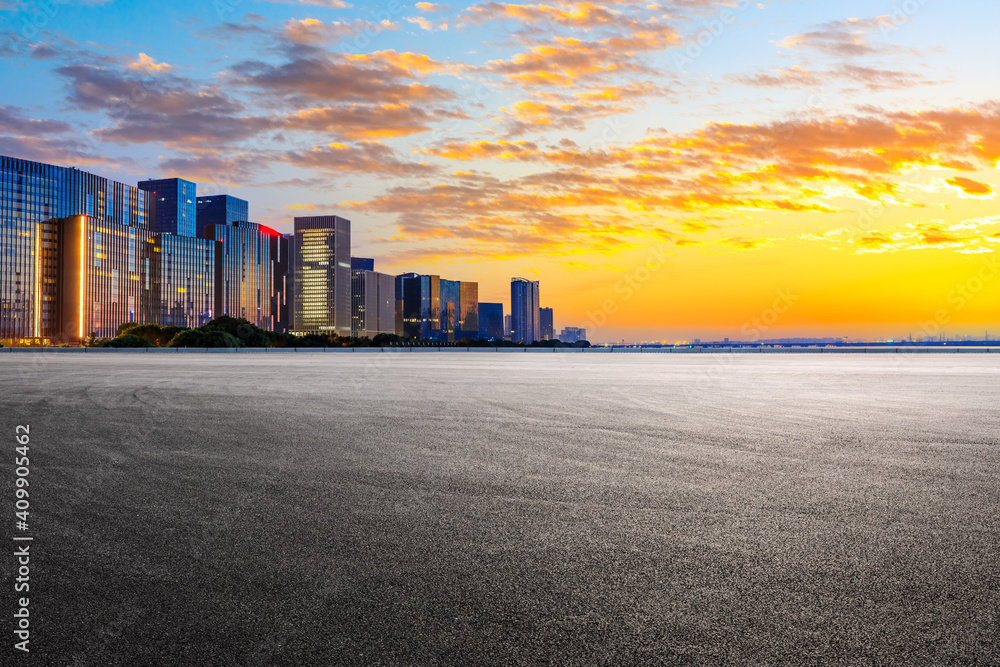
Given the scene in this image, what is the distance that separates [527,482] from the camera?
27.9 ft

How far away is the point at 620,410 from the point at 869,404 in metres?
6.25

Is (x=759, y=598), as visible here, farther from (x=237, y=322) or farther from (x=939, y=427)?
(x=237, y=322)

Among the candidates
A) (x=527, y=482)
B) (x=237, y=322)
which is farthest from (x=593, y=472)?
(x=237, y=322)

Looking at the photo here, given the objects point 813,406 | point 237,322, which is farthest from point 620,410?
point 237,322

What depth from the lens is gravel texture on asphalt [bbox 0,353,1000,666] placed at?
13.8 ft

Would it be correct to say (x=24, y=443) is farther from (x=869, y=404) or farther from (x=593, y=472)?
(x=869, y=404)

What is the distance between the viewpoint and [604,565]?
5.43 m

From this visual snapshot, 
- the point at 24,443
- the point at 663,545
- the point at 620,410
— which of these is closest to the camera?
the point at 663,545

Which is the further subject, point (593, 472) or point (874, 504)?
point (593, 472)

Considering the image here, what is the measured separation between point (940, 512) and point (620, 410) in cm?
975

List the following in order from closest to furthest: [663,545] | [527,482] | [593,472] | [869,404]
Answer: [663,545], [527,482], [593,472], [869,404]

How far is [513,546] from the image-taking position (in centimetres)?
592

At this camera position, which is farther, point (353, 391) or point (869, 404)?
point (353, 391)

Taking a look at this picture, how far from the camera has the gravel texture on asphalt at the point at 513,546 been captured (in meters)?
4.21
